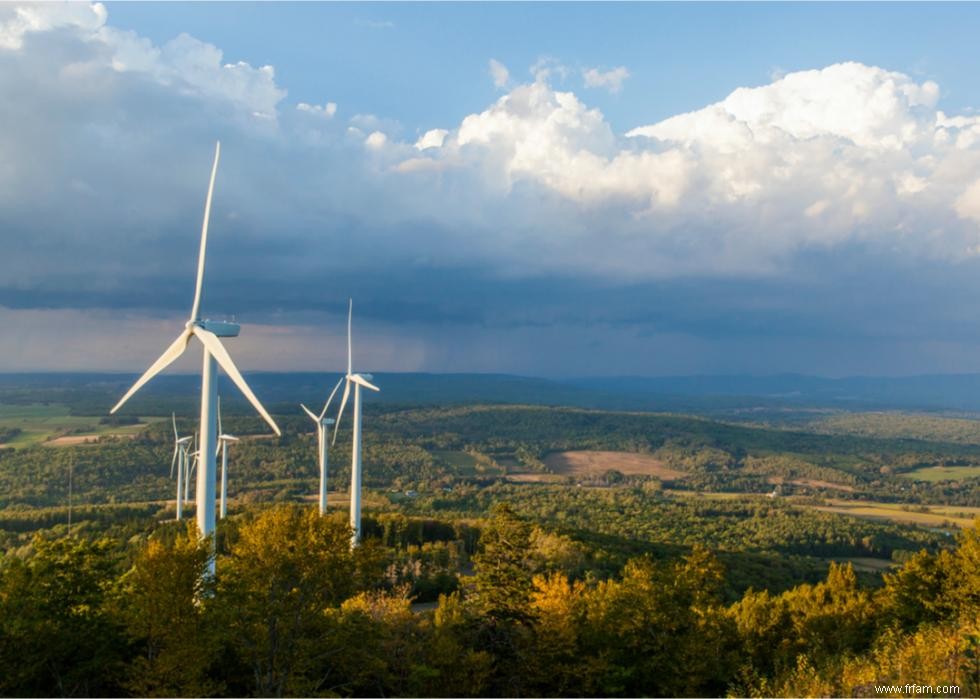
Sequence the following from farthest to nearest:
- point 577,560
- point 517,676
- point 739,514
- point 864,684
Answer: point 739,514, point 577,560, point 517,676, point 864,684

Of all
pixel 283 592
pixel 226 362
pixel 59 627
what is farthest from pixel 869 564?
pixel 59 627

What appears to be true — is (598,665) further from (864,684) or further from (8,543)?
(8,543)

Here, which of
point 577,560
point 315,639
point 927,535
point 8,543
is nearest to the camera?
point 315,639

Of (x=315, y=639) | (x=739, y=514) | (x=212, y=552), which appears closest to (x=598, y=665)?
(x=315, y=639)

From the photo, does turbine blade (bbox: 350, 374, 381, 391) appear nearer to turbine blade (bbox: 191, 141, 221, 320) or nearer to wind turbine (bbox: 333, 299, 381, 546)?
wind turbine (bbox: 333, 299, 381, 546)

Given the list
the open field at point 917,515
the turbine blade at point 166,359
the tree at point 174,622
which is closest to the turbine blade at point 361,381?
the turbine blade at point 166,359

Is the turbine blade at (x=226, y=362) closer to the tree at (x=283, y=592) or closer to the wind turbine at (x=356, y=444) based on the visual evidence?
the tree at (x=283, y=592)

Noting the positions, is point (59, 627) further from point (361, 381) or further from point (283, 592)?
point (361, 381)
